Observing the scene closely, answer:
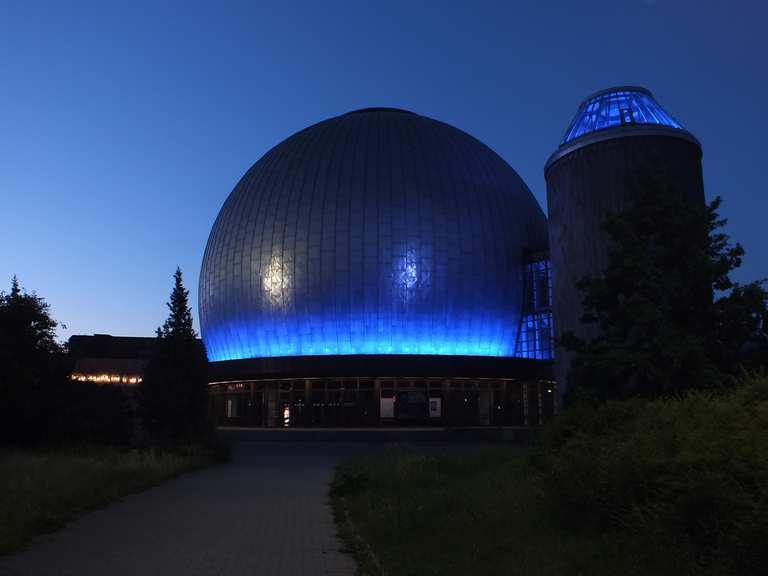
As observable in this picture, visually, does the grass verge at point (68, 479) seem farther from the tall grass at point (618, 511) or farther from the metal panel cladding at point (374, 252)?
the metal panel cladding at point (374, 252)

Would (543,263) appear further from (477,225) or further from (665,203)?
(665,203)

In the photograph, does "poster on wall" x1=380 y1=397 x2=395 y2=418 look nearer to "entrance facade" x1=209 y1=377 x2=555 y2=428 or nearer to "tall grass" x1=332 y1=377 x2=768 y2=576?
"entrance facade" x1=209 y1=377 x2=555 y2=428

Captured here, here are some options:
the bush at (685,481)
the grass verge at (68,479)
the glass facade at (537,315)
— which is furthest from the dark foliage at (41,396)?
the glass facade at (537,315)

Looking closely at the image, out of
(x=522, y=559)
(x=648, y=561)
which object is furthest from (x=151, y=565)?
(x=648, y=561)

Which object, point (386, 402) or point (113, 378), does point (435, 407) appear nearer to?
point (386, 402)

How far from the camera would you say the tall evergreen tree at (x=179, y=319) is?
28.0 metres

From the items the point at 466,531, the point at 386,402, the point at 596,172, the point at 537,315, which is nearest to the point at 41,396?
the point at 466,531

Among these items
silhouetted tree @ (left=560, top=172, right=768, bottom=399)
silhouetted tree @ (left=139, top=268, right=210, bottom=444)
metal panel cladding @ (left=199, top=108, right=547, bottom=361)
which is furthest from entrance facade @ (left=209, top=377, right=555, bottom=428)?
silhouetted tree @ (left=560, top=172, right=768, bottom=399)

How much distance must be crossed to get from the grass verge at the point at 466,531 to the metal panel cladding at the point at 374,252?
93.0 ft

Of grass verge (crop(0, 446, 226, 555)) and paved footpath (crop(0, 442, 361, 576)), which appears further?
grass verge (crop(0, 446, 226, 555))

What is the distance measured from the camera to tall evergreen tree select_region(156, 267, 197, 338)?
28.0m

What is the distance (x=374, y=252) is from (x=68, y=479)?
31.4 m

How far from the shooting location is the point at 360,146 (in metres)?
50.8

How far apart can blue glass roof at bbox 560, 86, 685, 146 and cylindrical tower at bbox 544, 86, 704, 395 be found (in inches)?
1.8
